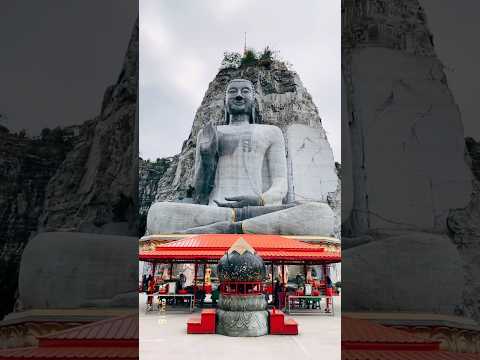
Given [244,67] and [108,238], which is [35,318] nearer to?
[108,238]

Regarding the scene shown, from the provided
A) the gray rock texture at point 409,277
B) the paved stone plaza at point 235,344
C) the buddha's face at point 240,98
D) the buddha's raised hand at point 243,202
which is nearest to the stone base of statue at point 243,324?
the paved stone plaza at point 235,344

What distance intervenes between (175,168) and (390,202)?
14.8 metres

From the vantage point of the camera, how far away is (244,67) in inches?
745

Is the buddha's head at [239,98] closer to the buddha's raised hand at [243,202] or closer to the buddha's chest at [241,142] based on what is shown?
the buddha's chest at [241,142]

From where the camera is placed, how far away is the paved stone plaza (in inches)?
175

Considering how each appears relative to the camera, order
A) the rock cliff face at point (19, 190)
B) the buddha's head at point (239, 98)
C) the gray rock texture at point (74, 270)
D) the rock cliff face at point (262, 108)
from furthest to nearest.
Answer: the rock cliff face at point (262, 108) → the buddha's head at point (239, 98) → the rock cliff face at point (19, 190) → the gray rock texture at point (74, 270)

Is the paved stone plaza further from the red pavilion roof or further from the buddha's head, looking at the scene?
the buddha's head

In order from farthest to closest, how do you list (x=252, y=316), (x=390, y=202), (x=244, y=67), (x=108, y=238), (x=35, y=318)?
1. (x=244, y=67)
2. (x=252, y=316)
3. (x=390, y=202)
4. (x=108, y=238)
5. (x=35, y=318)

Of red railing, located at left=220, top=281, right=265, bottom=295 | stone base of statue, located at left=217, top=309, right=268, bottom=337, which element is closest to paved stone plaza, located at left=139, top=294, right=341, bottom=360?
stone base of statue, located at left=217, top=309, right=268, bottom=337

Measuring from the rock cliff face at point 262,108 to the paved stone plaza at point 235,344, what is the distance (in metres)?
11.6

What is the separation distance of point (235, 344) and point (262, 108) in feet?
44.7

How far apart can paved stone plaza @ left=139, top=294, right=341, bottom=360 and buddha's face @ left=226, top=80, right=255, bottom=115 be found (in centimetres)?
825

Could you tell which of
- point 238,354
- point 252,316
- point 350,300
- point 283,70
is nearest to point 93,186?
point 238,354

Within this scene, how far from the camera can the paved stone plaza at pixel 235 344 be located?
444 centimetres
